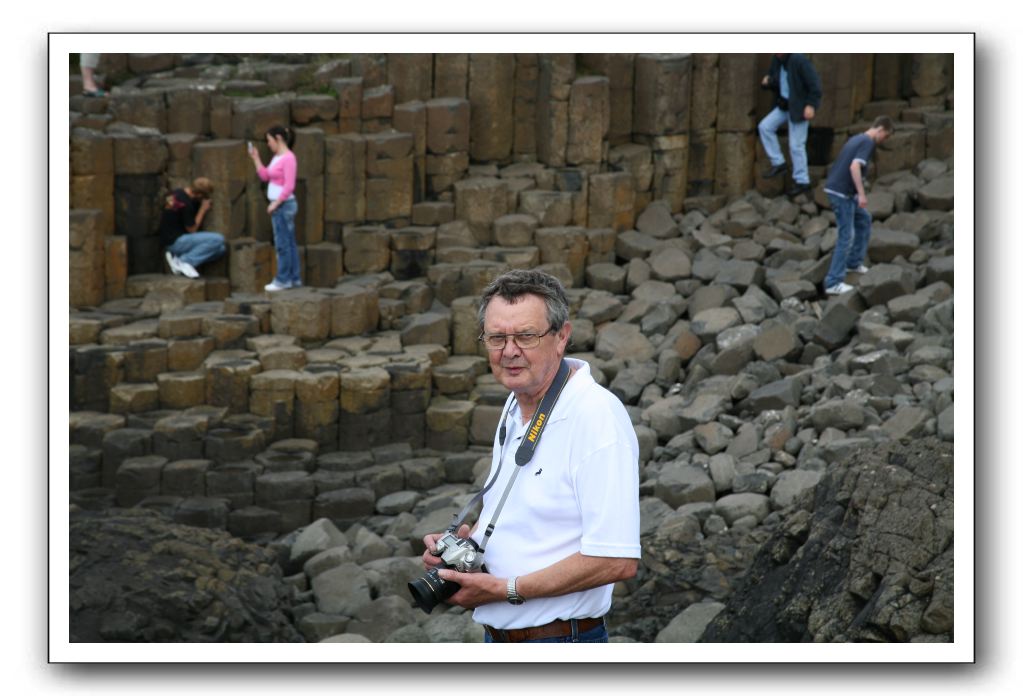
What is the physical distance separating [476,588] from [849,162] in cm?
949

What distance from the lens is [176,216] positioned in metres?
15.1

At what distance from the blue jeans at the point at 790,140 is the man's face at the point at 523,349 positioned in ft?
38.3

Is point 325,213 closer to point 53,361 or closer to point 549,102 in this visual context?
point 549,102

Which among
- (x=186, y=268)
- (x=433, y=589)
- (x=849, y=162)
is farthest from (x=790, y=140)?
(x=433, y=589)

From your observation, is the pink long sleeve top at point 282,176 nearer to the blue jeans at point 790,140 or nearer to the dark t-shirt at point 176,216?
the dark t-shirt at point 176,216

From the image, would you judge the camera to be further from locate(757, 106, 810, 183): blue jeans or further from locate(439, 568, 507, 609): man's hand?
locate(757, 106, 810, 183): blue jeans

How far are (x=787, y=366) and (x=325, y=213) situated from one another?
4964 mm

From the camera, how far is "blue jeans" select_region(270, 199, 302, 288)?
49.6 ft

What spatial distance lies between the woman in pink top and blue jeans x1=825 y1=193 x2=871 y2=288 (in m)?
4.91

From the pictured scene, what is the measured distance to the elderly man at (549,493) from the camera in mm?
5402

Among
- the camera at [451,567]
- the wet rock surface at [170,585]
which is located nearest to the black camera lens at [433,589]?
the camera at [451,567]

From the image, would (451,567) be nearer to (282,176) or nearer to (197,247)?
(282,176)

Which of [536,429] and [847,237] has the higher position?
[847,237]

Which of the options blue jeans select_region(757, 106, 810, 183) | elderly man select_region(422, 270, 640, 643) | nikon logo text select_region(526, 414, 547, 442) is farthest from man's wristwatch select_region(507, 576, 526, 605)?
blue jeans select_region(757, 106, 810, 183)
